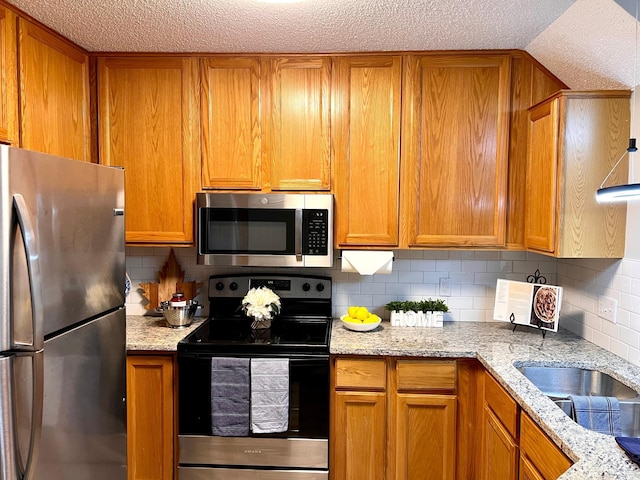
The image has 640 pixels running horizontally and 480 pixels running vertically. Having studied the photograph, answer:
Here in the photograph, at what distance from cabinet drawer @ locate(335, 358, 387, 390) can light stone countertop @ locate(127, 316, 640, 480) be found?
7 cm

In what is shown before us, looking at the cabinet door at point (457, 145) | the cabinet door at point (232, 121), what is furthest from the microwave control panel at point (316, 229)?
the cabinet door at point (457, 145)

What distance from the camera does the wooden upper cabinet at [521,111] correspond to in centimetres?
247

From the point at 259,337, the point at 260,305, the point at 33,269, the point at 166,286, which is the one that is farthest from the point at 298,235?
the point at 33,269

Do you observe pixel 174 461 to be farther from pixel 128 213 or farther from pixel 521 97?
pixel 521 97

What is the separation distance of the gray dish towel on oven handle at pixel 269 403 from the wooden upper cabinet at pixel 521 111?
1439mm

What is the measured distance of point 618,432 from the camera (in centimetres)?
176

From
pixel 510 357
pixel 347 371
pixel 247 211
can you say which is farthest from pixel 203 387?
pixel 510 357

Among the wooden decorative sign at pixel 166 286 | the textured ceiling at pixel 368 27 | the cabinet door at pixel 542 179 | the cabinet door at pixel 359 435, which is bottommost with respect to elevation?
the cabinet door at pixel 359 435

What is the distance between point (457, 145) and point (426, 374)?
1187mm

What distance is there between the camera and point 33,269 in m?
1.32

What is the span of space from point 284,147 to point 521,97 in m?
1.27

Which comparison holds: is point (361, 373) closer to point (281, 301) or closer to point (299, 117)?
point (281, 301)

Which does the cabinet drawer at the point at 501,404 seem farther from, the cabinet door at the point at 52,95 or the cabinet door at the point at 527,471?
the cabinet door at the point at 52,95

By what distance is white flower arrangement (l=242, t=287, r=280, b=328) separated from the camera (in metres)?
2.58
